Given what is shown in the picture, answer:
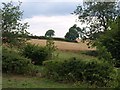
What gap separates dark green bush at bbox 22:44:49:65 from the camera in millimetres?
18594

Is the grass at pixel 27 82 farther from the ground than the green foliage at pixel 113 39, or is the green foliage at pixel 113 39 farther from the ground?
the green foliage at pixel 113 39

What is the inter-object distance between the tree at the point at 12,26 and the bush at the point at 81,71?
5.71 metres

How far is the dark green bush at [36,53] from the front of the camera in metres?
18.6

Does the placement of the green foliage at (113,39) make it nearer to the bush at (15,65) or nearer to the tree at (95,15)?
the bush at (15,65)

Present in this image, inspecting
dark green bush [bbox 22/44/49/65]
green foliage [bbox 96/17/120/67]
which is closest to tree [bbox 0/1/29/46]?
dark green bush [bbox 22/44/49/65]

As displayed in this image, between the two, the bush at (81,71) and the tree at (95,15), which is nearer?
the bush at (81,71)

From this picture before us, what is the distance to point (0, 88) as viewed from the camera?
11445mm

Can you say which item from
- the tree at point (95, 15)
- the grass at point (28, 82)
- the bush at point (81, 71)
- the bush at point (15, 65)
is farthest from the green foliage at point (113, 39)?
the tree at point (95, 15)

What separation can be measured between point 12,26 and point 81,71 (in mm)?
7572

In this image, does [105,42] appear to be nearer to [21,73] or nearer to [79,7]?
[21,73]

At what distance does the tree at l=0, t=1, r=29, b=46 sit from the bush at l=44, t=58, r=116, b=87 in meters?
5.71

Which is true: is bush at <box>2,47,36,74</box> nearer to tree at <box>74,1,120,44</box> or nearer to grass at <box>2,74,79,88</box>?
grass at <box>2,74,79,88</box>

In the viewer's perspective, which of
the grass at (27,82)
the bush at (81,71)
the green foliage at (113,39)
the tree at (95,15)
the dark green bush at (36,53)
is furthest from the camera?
the tree at (95,15)

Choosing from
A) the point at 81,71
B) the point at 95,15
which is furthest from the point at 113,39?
the point at 95,15
